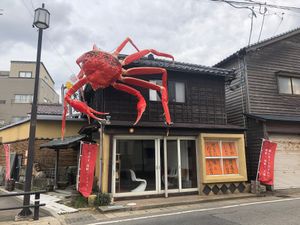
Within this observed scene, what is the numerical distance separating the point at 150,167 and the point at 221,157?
132 inches

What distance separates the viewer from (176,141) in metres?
11.2

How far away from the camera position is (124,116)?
10875mm

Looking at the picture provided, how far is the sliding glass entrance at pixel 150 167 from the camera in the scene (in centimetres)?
1013

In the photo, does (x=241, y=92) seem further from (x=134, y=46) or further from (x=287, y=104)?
(x=134, y=46)

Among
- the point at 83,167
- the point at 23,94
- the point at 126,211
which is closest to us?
the point at 126,211

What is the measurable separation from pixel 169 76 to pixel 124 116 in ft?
9.70

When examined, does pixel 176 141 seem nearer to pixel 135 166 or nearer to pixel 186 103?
pixel 186 103

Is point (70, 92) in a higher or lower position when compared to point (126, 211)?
higher

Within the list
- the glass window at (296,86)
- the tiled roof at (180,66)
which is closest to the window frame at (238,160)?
the tiled roof at (180,66)

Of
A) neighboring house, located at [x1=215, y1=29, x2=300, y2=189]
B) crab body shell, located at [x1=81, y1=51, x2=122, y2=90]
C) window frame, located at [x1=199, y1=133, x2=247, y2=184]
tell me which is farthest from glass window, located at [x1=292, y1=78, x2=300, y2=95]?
crab body shell, located at [x1=81, y1=51, x2=122, y2=90]

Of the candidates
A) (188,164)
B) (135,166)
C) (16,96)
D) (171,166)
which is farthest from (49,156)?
(16,96)

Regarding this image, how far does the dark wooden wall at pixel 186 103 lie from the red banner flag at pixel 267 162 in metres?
2.17

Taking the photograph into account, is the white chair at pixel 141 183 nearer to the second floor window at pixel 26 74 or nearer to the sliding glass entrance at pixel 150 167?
the sliding glass entrance at pixel 150 167

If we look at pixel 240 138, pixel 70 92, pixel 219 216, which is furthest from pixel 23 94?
pixel 219 216
